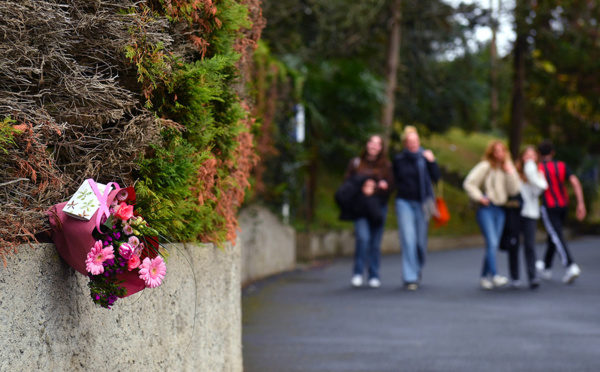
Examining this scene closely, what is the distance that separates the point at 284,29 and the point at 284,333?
11326mm

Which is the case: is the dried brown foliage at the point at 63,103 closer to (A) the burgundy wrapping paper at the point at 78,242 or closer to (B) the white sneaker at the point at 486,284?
(A) the burgundy wrapping paper at the point at 78,242

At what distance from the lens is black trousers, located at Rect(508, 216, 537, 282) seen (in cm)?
1072

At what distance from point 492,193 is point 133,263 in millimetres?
8155

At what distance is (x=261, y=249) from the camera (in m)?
12.0

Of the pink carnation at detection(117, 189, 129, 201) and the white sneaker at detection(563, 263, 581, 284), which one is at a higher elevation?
the pink carnation at detection(117, 189, 129, 201)

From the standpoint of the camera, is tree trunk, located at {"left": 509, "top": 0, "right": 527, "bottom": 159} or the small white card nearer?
the small white card

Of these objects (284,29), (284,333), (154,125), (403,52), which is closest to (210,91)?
(154,125)

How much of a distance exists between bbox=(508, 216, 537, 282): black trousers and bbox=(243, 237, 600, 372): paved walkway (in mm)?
266

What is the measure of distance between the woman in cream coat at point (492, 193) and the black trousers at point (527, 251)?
0.69 ft

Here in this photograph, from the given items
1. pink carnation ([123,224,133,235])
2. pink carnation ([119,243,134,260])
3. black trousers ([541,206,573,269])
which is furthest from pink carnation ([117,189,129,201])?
black trousers ([541,206,573,269])

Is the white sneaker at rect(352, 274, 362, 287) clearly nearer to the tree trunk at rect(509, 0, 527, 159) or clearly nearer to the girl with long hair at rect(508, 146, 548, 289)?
the girl with long hair at rect(508, 146, 548, 289)

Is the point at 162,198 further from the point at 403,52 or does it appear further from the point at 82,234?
the point at 403,52

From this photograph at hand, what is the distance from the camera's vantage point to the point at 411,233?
10.6m

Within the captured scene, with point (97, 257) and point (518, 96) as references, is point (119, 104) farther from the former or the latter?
point (518, 96)
